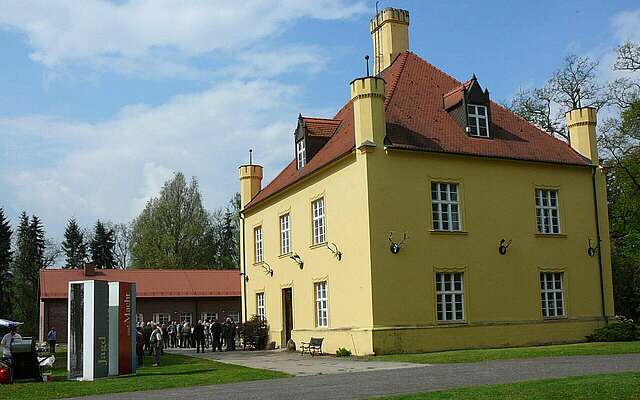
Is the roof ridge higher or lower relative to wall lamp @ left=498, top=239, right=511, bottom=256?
higher

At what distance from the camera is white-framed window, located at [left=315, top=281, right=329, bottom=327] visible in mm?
28422

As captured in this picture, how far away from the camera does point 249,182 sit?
131 ft

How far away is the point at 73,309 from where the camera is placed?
20922 millimetres

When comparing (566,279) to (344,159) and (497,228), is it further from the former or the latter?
(344,159)

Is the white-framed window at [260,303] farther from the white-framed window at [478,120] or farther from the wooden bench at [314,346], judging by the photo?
the white-framed window at [478,120]

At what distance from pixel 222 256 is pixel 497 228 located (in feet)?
176

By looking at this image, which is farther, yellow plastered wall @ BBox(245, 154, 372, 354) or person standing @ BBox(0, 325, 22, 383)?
yellow plastered wall @ BBox(245, 154, 372, 354)

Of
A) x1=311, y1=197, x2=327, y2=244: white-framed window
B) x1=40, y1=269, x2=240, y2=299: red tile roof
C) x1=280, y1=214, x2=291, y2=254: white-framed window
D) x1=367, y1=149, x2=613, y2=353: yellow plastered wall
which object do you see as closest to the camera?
x1=367, y1=149, x2=613, y2=353: yellow plastered wall

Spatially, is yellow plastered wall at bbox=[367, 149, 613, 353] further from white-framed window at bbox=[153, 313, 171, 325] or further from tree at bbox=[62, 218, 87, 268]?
tree at bbox=[62, 218, 87, 268]

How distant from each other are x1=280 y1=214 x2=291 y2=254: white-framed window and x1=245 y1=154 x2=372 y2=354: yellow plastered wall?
299 millimetres

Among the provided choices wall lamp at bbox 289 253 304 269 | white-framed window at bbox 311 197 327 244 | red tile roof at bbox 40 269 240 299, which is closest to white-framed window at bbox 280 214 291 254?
wall lamp at bbox 289 253 304 269

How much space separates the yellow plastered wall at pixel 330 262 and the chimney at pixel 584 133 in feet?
33.2

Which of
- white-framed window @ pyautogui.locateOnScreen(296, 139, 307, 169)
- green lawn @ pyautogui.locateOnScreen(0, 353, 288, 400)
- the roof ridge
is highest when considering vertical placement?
the roof ridge

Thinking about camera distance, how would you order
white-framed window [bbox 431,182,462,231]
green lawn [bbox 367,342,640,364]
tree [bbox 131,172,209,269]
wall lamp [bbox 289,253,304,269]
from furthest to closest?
tree [bbox 131,172,209,269] → wall lamp [bbox 289,253,304,269] → white-framed window [bbox 431,182,462,231] → green lawn [bbox 367,342,640,364]
